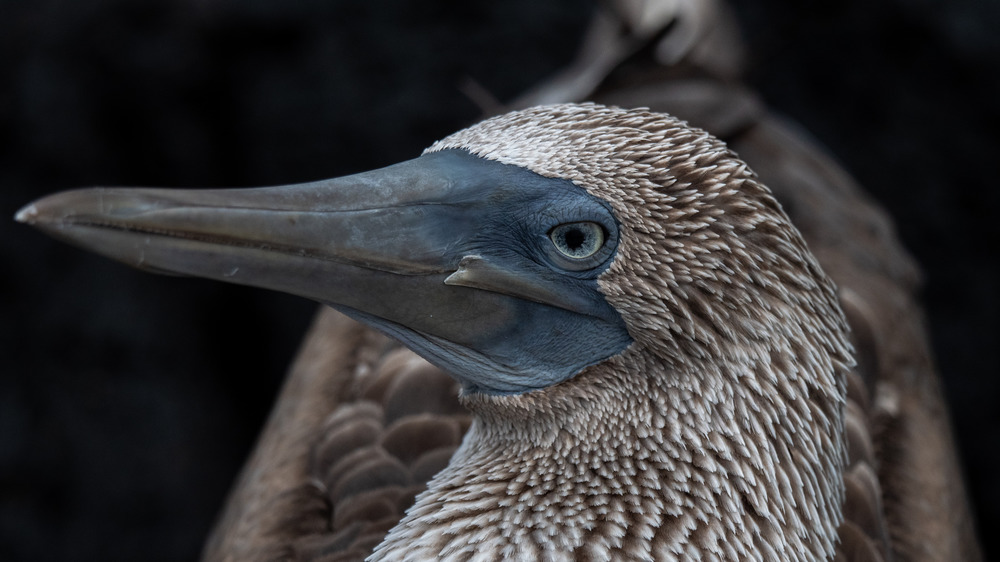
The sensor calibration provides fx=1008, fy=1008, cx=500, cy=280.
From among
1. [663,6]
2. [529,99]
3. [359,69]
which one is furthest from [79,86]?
[663,6]

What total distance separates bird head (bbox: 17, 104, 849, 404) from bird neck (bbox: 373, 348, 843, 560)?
59mm

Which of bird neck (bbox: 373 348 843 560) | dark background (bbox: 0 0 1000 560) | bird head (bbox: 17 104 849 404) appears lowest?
bird neck (bbox: 373 348 843 560)

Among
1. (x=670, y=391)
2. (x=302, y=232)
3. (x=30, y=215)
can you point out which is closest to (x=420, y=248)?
(x=302, y=232)

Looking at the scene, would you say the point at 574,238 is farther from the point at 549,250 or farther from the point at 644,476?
the point at 644,476

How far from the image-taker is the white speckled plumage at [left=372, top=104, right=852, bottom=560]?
1.62 m

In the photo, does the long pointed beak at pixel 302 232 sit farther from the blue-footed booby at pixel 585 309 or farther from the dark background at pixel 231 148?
the dark background at pixel 231 148

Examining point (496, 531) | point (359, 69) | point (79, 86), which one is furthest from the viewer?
point (359, 69)

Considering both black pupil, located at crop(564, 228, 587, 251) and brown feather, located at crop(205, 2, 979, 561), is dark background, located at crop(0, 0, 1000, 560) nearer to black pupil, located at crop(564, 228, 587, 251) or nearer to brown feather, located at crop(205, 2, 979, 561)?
brown feather, located at crop(205, 2, 979, 561)

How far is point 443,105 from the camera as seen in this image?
4.52 meters

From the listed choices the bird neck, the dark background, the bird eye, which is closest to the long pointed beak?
the bird eye

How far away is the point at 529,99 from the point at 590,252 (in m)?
2.12

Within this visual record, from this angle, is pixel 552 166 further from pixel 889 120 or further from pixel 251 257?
pixel 889 120

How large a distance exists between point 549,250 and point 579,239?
0.05 m

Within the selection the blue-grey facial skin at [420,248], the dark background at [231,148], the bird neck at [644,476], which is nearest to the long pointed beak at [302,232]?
the blue-grey facial skin at [420,248]
